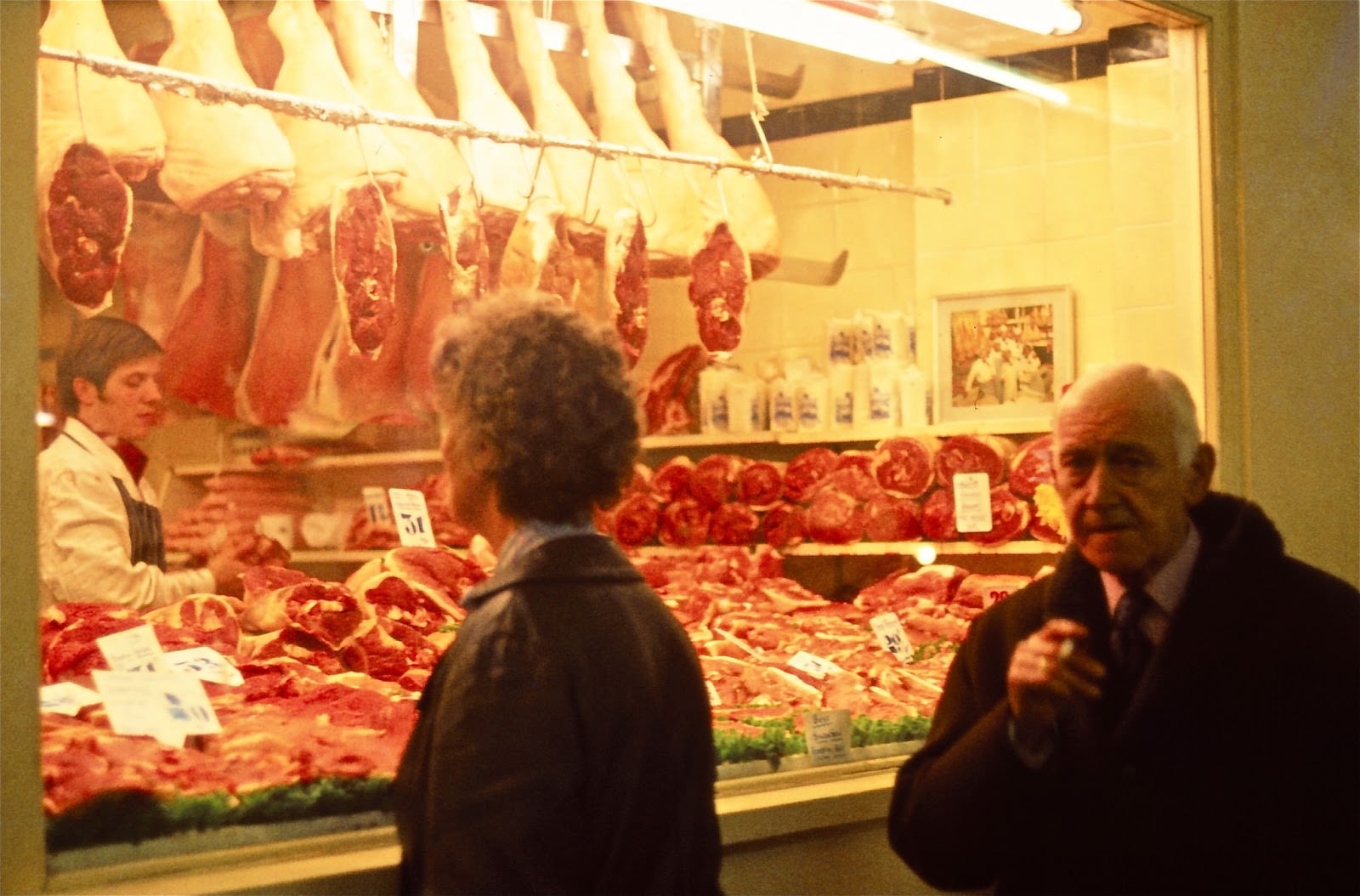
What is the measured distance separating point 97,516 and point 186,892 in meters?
1.66

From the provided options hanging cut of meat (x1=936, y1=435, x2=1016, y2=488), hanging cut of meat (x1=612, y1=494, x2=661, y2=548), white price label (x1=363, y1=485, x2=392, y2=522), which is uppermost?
hanging cut of meat (x1=936, y1=435, x2=1016, y2=488)

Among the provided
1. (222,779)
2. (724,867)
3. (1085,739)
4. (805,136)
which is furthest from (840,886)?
(805,136)

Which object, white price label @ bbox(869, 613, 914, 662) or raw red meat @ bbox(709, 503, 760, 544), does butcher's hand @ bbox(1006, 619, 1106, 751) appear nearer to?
white price label @ bbox(869, 613, 914, 662)

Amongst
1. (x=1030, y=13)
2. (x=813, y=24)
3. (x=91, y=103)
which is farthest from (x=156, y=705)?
(x=1030, y=13)

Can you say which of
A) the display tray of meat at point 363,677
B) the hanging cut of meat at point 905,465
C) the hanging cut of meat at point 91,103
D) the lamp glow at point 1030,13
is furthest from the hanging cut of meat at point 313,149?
the hanging cut of meat at point 905,465

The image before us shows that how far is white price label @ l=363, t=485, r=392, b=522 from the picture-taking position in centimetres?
567

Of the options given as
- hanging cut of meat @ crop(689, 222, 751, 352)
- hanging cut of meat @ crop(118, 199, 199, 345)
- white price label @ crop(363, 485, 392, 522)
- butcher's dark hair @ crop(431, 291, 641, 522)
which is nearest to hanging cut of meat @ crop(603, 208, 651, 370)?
hanging cut of meat @ crop(689, 222, 751, 352)

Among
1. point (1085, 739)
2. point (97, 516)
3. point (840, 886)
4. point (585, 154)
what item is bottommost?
point (840, 886)

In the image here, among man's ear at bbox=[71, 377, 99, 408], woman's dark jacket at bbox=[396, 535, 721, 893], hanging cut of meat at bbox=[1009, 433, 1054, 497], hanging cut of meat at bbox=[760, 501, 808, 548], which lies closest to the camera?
woman's dark jacket at bbox=[396, 535, 721, 893]

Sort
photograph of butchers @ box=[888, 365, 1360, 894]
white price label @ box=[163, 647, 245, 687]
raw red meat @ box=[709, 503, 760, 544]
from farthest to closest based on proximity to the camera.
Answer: raw red meat @ box=[709, 503, 760, 544] → white price label @ box=[163, 647, 245, 687] → photograph of butchers @ box=[888, 365, 1360, 894]

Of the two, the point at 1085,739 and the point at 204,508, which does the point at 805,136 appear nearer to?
the point at 204,508

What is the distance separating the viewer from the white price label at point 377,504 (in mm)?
5672

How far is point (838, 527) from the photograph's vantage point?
234 inches

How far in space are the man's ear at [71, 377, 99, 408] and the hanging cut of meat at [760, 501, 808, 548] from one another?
2.96 m
